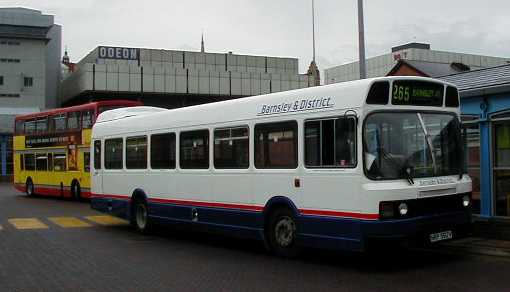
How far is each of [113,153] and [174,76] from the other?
4335 cm

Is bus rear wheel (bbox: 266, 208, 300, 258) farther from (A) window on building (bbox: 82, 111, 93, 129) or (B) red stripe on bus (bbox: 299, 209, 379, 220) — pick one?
(A) window on building (bbox: 82, 111, 93, 129)

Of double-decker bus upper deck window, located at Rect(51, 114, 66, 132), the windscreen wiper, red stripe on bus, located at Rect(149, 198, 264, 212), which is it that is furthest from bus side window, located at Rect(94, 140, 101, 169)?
double-decker bus upper deck window, located at Rect(51, 114, 66, 132)

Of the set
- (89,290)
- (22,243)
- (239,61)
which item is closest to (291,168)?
(89,290)

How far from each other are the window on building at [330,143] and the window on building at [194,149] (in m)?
3.10

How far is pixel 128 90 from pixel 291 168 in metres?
48.3

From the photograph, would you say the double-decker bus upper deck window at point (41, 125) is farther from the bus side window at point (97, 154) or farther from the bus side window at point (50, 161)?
the bus side window at point (97, 154)

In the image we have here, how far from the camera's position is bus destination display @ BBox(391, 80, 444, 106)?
958cm

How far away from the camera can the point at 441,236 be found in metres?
9.63

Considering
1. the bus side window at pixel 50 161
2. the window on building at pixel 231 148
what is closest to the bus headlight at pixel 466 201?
the window on building at pixel 231 148

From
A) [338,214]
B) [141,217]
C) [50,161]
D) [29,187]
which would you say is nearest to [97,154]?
[141,217]

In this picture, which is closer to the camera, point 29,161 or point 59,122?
point 59,122

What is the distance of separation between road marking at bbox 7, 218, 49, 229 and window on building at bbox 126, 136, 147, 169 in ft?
10.1

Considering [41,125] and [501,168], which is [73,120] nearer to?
[41,125]

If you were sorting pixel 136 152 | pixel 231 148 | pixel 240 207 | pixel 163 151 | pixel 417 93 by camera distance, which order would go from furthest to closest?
pixel 136 152, pixel 163 151, pixel 231 148, pixel 240 207, pixel 417 93
